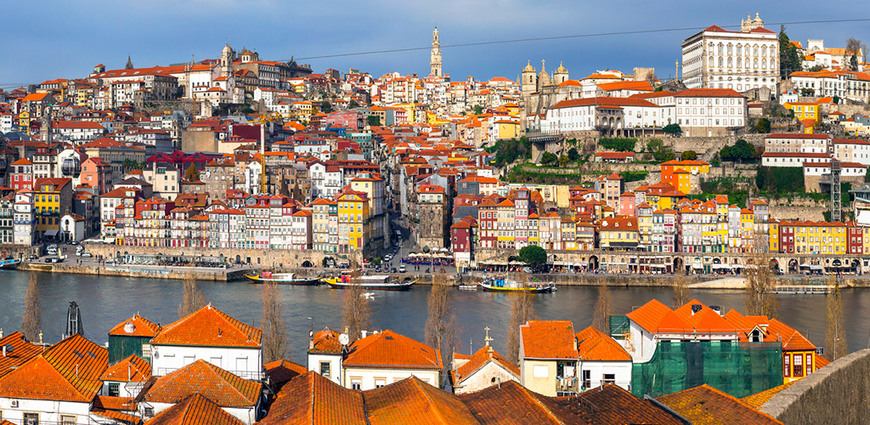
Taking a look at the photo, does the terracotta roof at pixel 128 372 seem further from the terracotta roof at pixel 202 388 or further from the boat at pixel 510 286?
the boat at pixel 510 286

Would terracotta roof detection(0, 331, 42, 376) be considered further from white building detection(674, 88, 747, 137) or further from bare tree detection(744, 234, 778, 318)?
white building detection(674, 88, 747, 137)

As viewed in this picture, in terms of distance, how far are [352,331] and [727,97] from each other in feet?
90.1

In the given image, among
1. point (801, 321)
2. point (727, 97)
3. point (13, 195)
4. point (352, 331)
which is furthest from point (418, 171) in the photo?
point (352, 331)

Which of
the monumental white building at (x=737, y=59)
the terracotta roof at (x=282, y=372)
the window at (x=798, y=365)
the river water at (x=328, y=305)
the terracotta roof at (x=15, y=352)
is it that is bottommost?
the river water at (x=328, y=305)

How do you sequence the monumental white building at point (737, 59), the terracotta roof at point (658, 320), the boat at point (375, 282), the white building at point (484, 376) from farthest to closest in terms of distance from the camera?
the monumental white building at point (737, 59) → the boat at point (375, 282) → the terracotta roof at point (658, 320) → the white building at point (484, 376)

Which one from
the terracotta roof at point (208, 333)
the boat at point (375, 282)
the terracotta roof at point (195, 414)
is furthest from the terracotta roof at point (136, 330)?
the boat at point (375, 282)

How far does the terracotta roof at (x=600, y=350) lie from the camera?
9.51 meters

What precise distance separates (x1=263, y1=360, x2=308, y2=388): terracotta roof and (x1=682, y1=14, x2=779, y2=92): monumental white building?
34.9 metres

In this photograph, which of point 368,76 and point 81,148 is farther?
point 368,76

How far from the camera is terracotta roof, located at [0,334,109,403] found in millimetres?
8031

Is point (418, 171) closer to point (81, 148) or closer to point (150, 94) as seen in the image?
point (81, 148)

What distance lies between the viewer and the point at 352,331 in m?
15.1

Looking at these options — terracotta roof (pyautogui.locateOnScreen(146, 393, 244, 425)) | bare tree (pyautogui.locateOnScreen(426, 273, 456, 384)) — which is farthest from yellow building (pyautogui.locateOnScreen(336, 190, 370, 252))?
terracotta roof (pyautogui.locateOnScreen(146, 393, 244, 425))

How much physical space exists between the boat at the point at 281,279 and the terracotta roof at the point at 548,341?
1982cm
